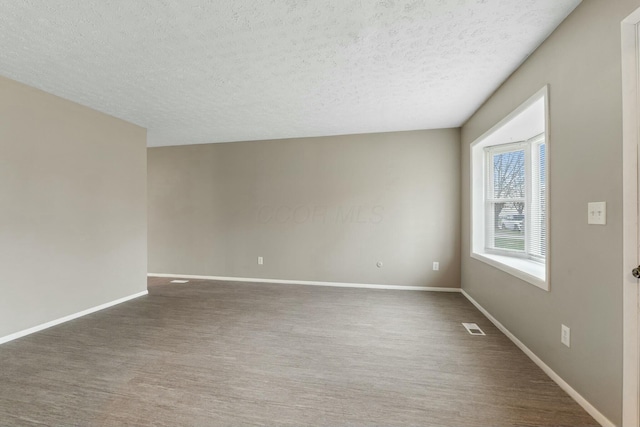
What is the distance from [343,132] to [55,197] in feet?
12.4

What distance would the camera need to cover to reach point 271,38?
191 centimetres

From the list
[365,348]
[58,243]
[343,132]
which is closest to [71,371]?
[58,243]

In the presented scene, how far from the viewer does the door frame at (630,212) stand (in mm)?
1289

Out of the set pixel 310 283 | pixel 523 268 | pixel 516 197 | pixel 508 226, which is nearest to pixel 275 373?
pixel 523 268

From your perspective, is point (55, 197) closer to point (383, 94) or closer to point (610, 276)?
point (383, 94)

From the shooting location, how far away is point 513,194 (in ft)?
10.5

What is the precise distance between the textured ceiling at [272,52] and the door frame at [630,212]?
1.91ft

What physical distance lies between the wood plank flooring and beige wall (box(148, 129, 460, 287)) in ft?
4.09

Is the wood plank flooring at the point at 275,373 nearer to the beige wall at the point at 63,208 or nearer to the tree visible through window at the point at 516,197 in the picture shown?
the beige wall at the point at 63,208

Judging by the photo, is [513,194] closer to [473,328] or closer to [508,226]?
[508,226]

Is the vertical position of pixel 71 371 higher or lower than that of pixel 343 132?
lower

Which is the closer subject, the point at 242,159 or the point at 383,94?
the point at 383,94

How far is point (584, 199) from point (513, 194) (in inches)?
69.8

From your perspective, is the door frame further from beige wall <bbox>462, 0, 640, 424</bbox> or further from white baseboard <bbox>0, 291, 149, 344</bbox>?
white baseboard <bbox>0, 291, 149, 344</bbox>
